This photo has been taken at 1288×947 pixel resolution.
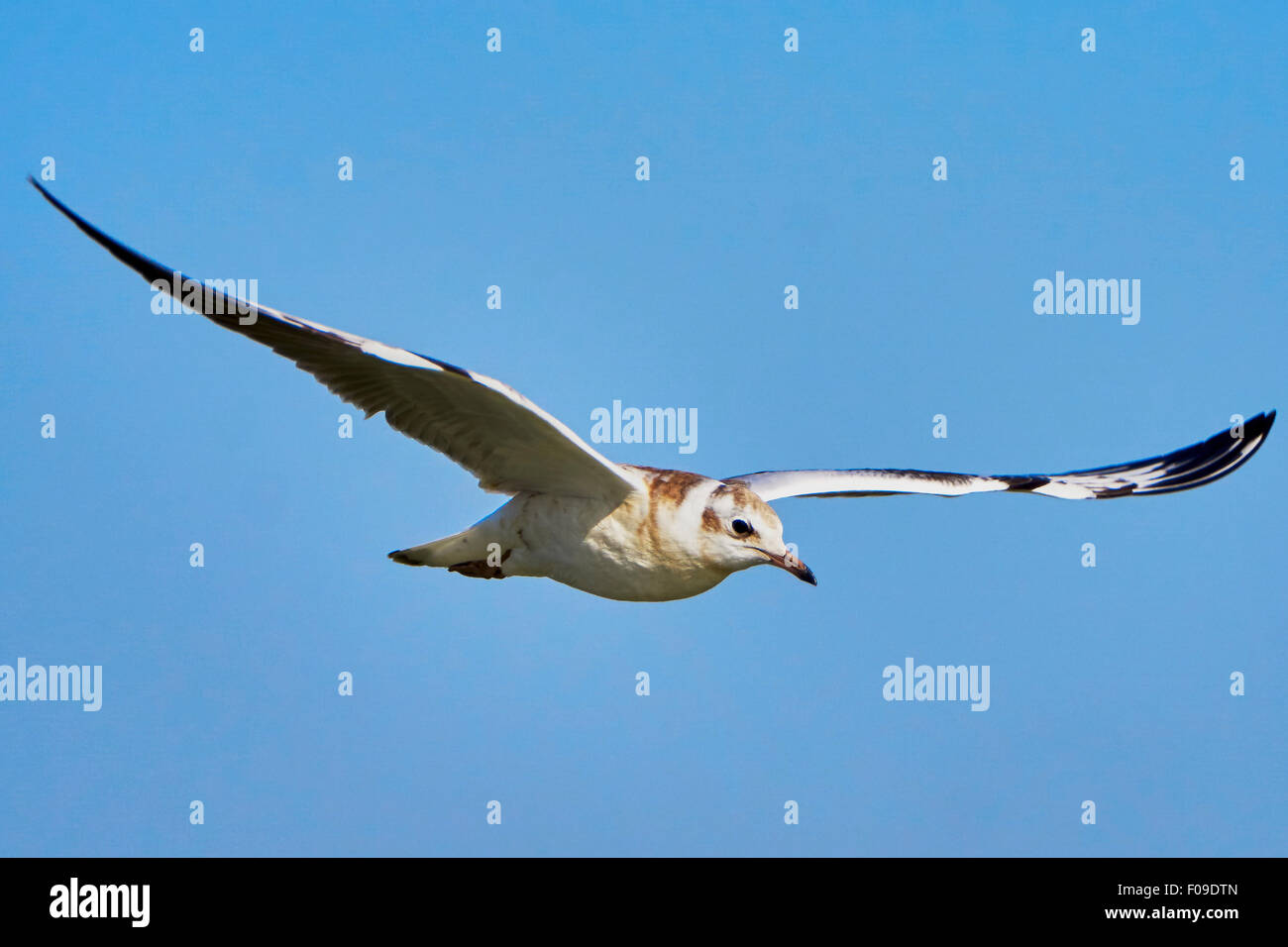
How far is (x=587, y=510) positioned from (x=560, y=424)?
1105 mm

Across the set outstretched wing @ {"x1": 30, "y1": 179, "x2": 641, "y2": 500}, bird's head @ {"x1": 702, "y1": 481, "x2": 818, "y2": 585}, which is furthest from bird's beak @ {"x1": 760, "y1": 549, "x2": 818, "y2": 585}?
outstretched wing @ {"x1": 30, "y1": 179, "x2": 641, "y2": 500}

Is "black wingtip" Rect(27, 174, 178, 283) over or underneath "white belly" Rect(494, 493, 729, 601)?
over

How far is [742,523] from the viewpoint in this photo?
802 cm

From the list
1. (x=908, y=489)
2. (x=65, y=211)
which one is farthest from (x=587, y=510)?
(x=65, y=211)

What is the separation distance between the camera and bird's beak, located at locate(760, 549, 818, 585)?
8.01 m

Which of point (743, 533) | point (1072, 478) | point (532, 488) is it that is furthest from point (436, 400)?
point (1072, 478)

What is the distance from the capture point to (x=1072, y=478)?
11781mm

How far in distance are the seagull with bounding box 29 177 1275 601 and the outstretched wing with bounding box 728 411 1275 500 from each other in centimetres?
61

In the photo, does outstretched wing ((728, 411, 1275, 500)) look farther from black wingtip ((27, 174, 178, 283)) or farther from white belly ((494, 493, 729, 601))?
black wingtip ((27, 174, 178, 283))

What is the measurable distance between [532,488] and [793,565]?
1822 millimetres

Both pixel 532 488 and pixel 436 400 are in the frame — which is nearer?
pixel 436 400

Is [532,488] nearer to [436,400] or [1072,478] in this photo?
[436,400]

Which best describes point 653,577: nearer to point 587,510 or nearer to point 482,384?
point 587,510

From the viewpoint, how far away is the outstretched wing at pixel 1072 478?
9789 millimetres
